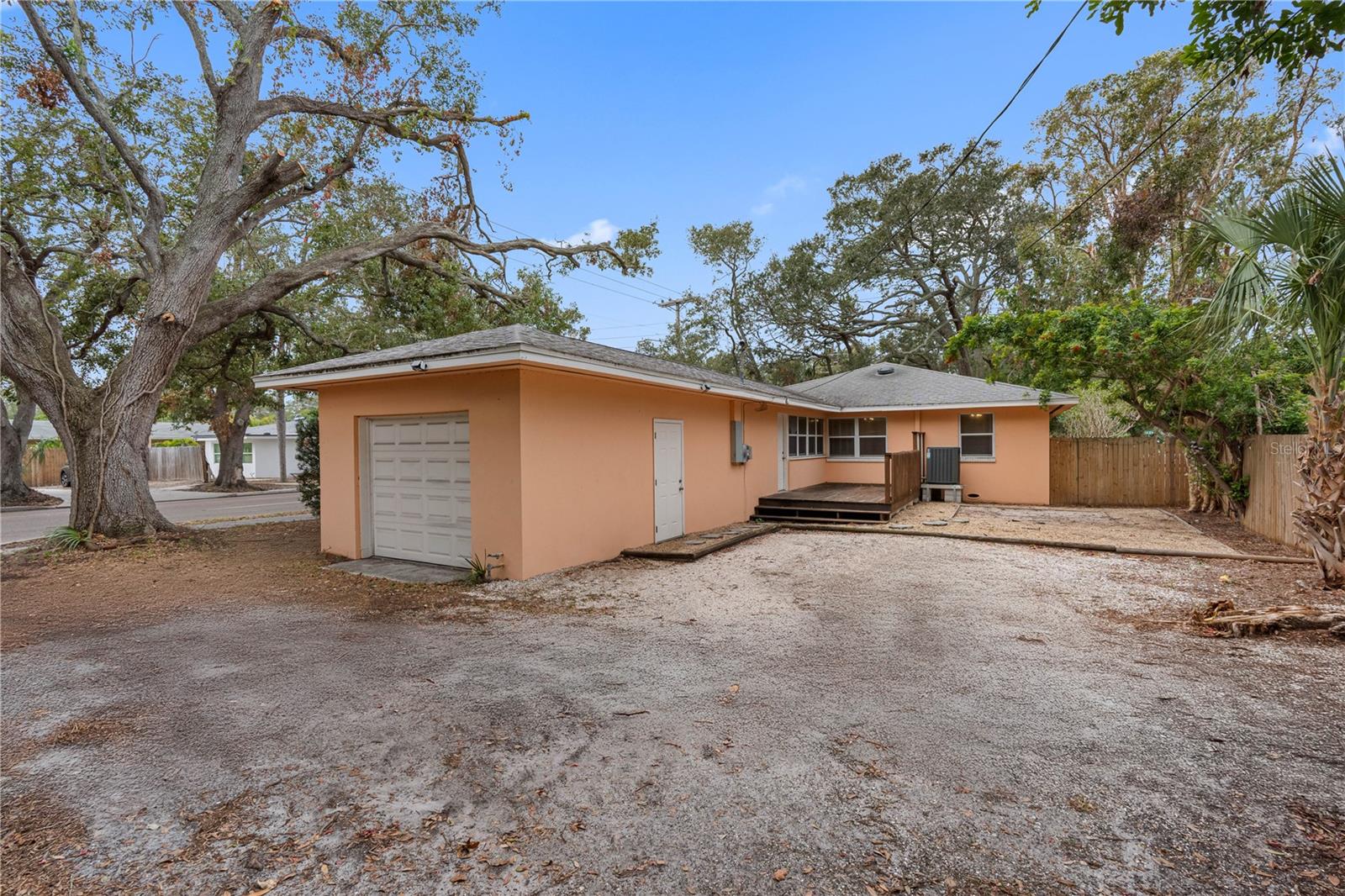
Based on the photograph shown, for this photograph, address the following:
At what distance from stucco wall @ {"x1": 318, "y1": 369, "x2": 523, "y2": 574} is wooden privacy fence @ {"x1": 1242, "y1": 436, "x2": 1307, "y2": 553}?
9829mm

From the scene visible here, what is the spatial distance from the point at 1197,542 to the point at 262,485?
1213 inches

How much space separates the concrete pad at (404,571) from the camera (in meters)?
7.33

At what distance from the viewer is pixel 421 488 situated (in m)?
8.28

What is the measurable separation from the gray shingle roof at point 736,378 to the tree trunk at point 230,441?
588 inches

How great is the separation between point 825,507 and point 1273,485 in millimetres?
6724

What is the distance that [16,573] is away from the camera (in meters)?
7.56

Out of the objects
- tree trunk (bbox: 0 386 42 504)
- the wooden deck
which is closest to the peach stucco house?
the wooden deck

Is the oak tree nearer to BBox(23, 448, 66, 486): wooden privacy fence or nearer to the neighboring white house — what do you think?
BBox(23, 448, 66, 486): wooden privacy fence

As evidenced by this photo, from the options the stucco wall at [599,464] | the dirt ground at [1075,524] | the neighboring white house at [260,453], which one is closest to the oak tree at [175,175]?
the stucco wall at [599,464]

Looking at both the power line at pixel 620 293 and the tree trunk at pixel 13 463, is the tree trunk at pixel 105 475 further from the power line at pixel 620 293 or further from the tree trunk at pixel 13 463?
the tree trunk at pixel 13 463

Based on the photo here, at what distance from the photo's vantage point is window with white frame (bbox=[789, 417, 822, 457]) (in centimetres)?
1484

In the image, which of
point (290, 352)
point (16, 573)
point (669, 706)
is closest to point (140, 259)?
point (290, 352)

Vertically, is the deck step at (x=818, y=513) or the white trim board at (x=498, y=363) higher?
the white trim board at (x=498, y=363)

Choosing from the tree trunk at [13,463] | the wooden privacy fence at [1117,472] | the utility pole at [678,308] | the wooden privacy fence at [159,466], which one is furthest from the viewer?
the utility pole at [678,308]
